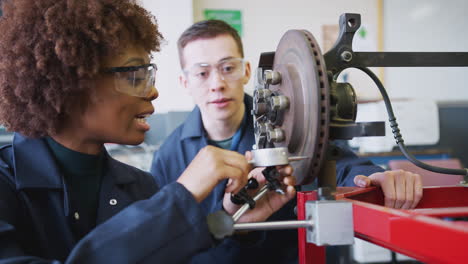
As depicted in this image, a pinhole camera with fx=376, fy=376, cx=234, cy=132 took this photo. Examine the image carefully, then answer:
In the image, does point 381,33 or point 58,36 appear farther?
point 381,33

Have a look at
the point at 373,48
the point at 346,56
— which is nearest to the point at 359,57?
the point at 346,56

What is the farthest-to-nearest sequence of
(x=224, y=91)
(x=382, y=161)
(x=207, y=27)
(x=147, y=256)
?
1. (x=382, y=161)
2. (x=207, y=27)
3. (x=224, y=91)
4. (x=147, y=256)

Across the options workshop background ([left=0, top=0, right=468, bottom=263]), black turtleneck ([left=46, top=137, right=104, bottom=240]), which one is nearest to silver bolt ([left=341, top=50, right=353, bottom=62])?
black turtleneck ([left=46, top=137, right=104, bottom=240])

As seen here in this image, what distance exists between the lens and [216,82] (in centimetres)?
170

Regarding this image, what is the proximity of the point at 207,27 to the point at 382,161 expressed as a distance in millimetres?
2057

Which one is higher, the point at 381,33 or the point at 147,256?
the point at 381,33

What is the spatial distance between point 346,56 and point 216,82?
0.90 meters

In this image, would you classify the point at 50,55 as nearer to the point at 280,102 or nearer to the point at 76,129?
the point at 76,129

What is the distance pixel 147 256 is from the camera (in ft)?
2.27

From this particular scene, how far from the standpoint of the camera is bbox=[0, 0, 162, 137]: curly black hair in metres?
0.90

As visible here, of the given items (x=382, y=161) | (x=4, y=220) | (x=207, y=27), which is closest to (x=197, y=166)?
(x=4, y=220)

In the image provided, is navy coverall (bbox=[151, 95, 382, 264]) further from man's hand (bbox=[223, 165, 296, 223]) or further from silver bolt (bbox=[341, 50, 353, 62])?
silver bolt (bbox=[341, 50, 353, 62])

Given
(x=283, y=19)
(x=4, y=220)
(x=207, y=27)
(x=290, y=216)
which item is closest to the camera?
(x=4, y=220)

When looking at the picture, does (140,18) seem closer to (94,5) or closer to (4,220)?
(94,5)
